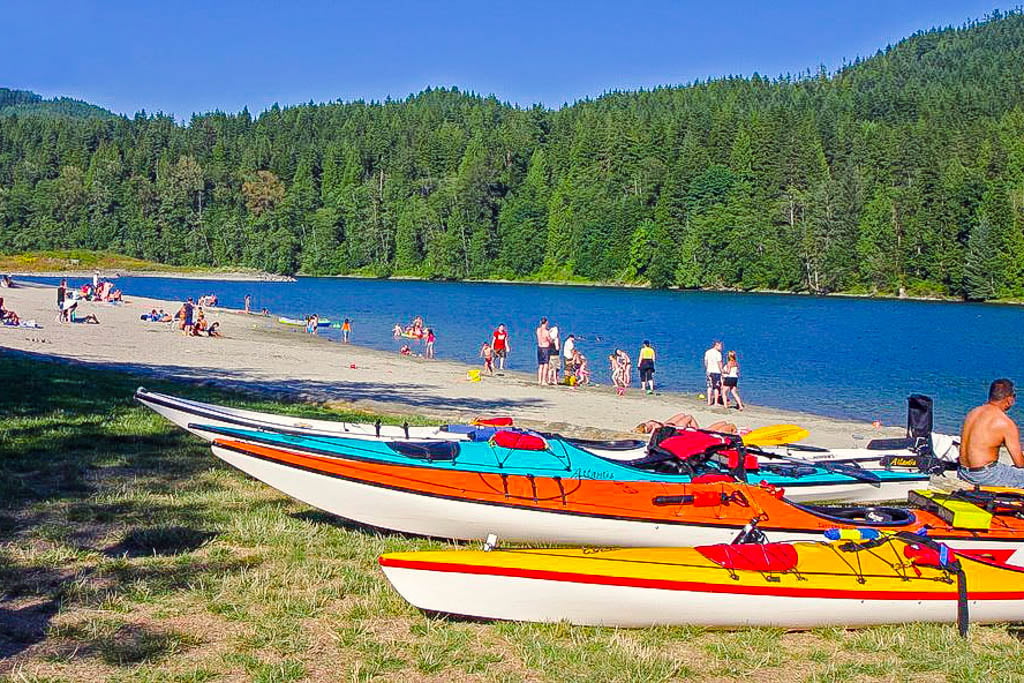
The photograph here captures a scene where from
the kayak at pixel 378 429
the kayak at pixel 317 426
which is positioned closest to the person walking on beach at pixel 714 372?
the kayak at pixel 378 429

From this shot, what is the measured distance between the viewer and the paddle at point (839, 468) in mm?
10328

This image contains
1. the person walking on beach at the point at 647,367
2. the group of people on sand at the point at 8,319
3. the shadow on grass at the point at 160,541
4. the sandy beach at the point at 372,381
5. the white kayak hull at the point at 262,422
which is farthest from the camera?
the group of people on sand at the point at 8,319

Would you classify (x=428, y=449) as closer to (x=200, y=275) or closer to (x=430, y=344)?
(x=430, y=344)

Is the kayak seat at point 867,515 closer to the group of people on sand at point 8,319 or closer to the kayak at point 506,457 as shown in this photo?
the kayak at point 506,457

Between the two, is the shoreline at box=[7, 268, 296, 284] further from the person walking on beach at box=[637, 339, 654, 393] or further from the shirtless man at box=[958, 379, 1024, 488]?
A: the shirtless man at box=[958, 379, 1024, 488]

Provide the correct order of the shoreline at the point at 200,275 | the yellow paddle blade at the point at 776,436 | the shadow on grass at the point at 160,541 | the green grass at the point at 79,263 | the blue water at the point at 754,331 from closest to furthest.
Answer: the shadow on grass at the point at 160,541 → the yellow paddle blade at the point at 776,436 → the blue water at the point at 754,331 → the green grass at the point at 79,263 → the shoreline at the point at 200,275

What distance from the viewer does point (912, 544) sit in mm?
7297

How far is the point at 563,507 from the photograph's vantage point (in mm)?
8305

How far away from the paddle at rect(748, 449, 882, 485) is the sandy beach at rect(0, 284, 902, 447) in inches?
219

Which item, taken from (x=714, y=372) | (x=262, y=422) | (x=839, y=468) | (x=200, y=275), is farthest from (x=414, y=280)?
(x=839, y=468)

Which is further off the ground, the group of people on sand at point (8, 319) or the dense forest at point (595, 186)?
the dense forest at point (595, 186)

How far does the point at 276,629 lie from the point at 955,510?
5.53 metres

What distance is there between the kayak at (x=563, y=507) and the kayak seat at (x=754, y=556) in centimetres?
98

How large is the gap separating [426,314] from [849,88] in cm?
11768
